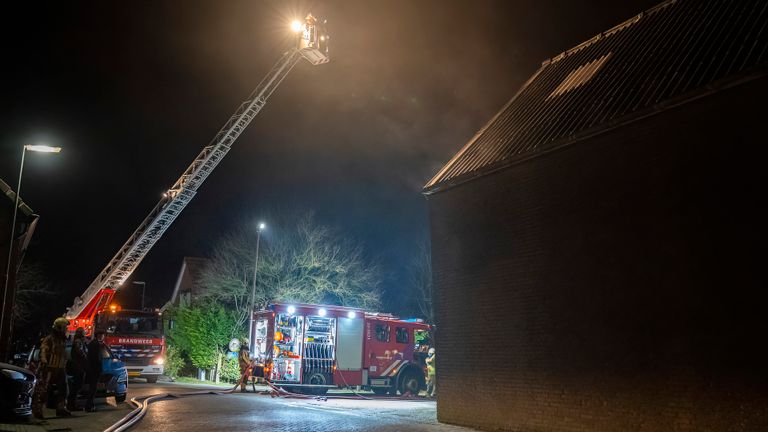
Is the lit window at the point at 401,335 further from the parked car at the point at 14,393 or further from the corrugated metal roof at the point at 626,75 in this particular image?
the parked car at the point at 14,393

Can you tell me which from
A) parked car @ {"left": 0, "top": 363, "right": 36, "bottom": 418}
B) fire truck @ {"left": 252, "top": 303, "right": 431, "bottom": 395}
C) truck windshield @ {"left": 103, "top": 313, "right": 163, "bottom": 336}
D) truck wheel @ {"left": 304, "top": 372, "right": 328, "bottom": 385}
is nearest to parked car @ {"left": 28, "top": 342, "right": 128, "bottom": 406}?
parked car @ {"left": 0, "top": 363, "right": 36, "bottom": 418}

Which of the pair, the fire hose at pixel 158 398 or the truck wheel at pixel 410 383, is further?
the truck wheel at pixel 410 383

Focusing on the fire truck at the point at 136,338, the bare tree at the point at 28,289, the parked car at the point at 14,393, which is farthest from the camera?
the bare tree at the point at 28,289

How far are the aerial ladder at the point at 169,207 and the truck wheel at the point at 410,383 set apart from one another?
1230cm

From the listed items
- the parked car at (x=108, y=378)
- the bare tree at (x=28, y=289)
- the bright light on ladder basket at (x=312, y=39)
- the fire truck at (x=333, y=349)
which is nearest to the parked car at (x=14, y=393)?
the parked car at (x=108, y=378)

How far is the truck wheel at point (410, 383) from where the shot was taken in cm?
2119

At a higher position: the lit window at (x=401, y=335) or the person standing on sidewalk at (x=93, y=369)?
the lit window at (x=401, y=335)

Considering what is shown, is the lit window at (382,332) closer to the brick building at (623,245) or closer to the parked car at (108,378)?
the brick building at (623,245)

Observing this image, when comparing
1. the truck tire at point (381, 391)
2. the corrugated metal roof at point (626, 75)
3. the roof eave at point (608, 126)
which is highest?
the corrugated metal roof at point (626, 75)

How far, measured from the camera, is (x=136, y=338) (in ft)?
75.5

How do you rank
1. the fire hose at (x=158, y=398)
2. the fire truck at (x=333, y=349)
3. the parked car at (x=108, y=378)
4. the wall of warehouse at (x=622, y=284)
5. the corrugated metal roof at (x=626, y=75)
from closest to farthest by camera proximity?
1. the wall of warehouse at (x=622, y=284)
2. the corrugated metal roof at (x=626, y=75)
3. the fire hose at (x=158, y=398)
4. the parked car at (x=108, y=378)
5. the fire truck at (x=333, y=349)

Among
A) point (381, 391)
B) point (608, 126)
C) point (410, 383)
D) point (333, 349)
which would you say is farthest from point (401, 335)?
point (608, 126)

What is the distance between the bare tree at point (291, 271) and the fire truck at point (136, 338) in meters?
6.88

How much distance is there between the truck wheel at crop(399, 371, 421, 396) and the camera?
2119 centimetres
